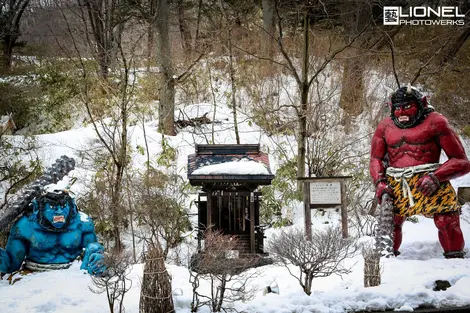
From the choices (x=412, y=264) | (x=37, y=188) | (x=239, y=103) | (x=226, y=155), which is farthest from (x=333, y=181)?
(x=239, y=103)

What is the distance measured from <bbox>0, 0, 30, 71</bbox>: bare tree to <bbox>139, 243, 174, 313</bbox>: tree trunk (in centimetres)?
1086

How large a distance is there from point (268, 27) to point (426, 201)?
30.1ft

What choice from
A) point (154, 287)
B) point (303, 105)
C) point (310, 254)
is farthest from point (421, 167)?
point (303, 105)

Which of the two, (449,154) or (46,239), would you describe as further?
(46,239)

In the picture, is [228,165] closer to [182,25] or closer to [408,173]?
[408,173]

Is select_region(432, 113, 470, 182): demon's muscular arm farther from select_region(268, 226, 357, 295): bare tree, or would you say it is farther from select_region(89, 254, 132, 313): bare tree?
select_region(89, 254, 132, 313): bare tree

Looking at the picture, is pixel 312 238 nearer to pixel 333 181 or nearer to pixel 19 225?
pixel 333 181

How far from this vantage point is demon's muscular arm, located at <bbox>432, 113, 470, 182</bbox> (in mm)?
5730

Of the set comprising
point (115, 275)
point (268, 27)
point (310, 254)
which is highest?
point (268, 27)

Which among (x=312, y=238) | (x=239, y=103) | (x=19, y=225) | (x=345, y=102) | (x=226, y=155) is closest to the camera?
(x=312, y=238)

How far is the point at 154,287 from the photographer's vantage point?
13.9ft

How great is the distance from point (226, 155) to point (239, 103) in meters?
5.99

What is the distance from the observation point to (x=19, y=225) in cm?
595

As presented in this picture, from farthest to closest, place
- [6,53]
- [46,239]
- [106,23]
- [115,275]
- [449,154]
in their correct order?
[6,53] → [106,23] → [46,239] → [449,154] → [115,275]
